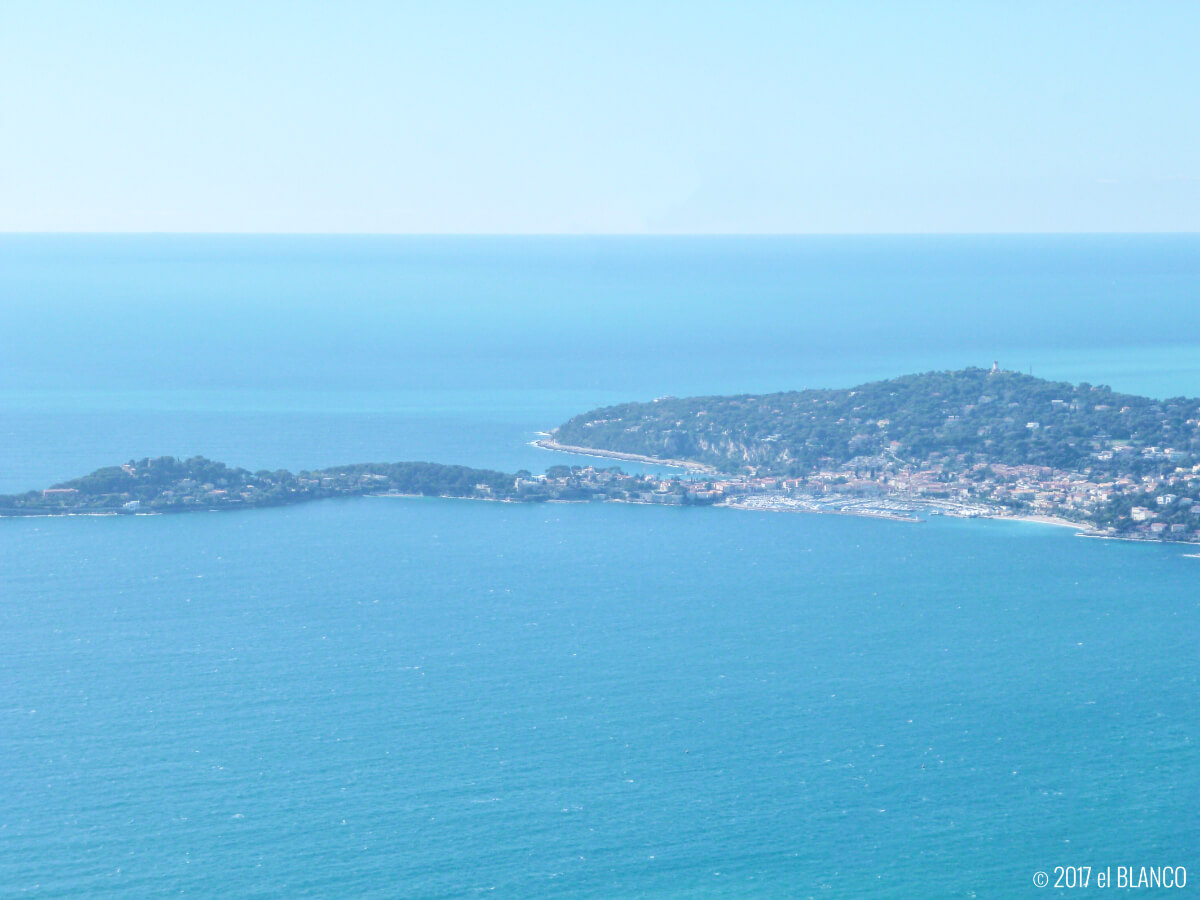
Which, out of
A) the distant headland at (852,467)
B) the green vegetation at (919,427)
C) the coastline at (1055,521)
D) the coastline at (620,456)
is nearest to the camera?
the coastline at (1055,521)

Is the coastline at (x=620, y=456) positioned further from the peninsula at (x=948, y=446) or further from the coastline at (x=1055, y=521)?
the coastline at (x=1055, y=521)

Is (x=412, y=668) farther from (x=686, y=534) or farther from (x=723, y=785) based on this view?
(x=686, y=534)

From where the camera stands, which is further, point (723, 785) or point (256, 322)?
point (256, 322)

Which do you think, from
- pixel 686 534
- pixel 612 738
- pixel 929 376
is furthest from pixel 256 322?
pixel 612 738

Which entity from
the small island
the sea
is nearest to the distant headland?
the small island

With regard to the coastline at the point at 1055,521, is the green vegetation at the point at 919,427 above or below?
above

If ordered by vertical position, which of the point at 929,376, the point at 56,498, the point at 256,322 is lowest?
the point at 56,498

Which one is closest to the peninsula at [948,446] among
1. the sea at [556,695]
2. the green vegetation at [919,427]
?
the green vegetation at [919,427]
